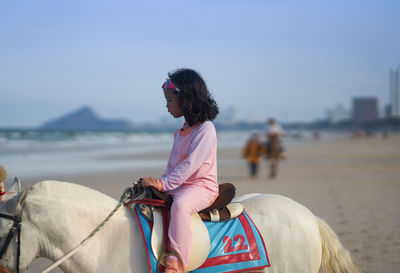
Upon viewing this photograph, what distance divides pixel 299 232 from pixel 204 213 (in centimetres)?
65

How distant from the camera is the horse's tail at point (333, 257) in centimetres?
257

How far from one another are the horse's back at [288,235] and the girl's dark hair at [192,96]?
72 centimetres

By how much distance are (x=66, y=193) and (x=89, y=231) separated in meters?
0.26

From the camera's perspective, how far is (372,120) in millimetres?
124812

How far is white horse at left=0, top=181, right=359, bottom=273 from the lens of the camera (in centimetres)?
205

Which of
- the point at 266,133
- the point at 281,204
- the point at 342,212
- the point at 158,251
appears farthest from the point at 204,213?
the point at 266,133

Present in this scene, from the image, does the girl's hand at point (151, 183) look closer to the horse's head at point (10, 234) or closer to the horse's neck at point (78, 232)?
the horse's neck at point (78, 232)

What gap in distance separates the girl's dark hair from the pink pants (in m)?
0.46

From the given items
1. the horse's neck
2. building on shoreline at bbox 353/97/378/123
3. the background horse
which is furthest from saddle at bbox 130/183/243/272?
building on shoreline at bbox 353/97/378/123

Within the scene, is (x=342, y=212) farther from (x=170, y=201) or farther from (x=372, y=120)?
(x=372, y=120)

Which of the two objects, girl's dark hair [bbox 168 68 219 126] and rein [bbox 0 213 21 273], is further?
girl's dark hair [bbox 168 68 219 126]

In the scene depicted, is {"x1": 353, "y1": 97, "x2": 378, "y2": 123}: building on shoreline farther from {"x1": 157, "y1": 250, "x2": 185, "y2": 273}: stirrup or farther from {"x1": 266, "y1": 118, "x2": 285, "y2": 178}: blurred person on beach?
{"x1": 157, "y1": 250, "x2": 185, "y2": 273}: stirrup

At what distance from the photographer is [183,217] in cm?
217

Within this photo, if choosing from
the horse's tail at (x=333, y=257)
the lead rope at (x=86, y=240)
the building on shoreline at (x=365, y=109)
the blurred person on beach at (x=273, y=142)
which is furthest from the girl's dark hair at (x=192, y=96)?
the building on shoreline at (x=365, y=109)
